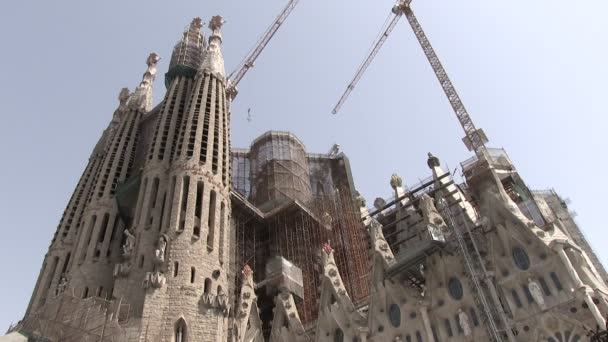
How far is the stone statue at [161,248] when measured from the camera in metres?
29.6

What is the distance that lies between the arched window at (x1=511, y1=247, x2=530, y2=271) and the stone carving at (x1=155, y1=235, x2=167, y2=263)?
1881 centimetres

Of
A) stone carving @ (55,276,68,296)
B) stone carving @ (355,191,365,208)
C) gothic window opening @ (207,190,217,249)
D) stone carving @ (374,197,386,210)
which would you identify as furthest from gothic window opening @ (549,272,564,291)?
stone carving @ (55,276,68,296)

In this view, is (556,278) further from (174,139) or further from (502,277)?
(174,139)

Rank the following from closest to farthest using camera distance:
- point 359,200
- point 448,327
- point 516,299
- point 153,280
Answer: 1. point 516,299
2. point 448,327
3. point 153,280
4. point 359,200

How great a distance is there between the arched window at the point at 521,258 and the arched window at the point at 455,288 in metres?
3.14

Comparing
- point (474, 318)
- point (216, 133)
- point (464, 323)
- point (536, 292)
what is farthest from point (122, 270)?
point (536, 292)

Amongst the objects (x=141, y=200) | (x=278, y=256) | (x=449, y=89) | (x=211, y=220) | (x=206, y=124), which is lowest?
(x=278, y=256)

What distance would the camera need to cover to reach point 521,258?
2678 cm

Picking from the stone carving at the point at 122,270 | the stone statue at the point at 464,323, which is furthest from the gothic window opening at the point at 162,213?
the stone statue at the point at 464,323

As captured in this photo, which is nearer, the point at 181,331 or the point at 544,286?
the point at 544,286

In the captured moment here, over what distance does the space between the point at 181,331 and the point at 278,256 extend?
11836 millimetres

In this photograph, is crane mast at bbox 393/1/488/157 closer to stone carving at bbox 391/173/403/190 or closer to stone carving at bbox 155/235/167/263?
stone carving at bbox 391/173/403/190

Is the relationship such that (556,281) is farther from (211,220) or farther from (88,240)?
(88,240)

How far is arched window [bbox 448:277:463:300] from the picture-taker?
1095 inches
